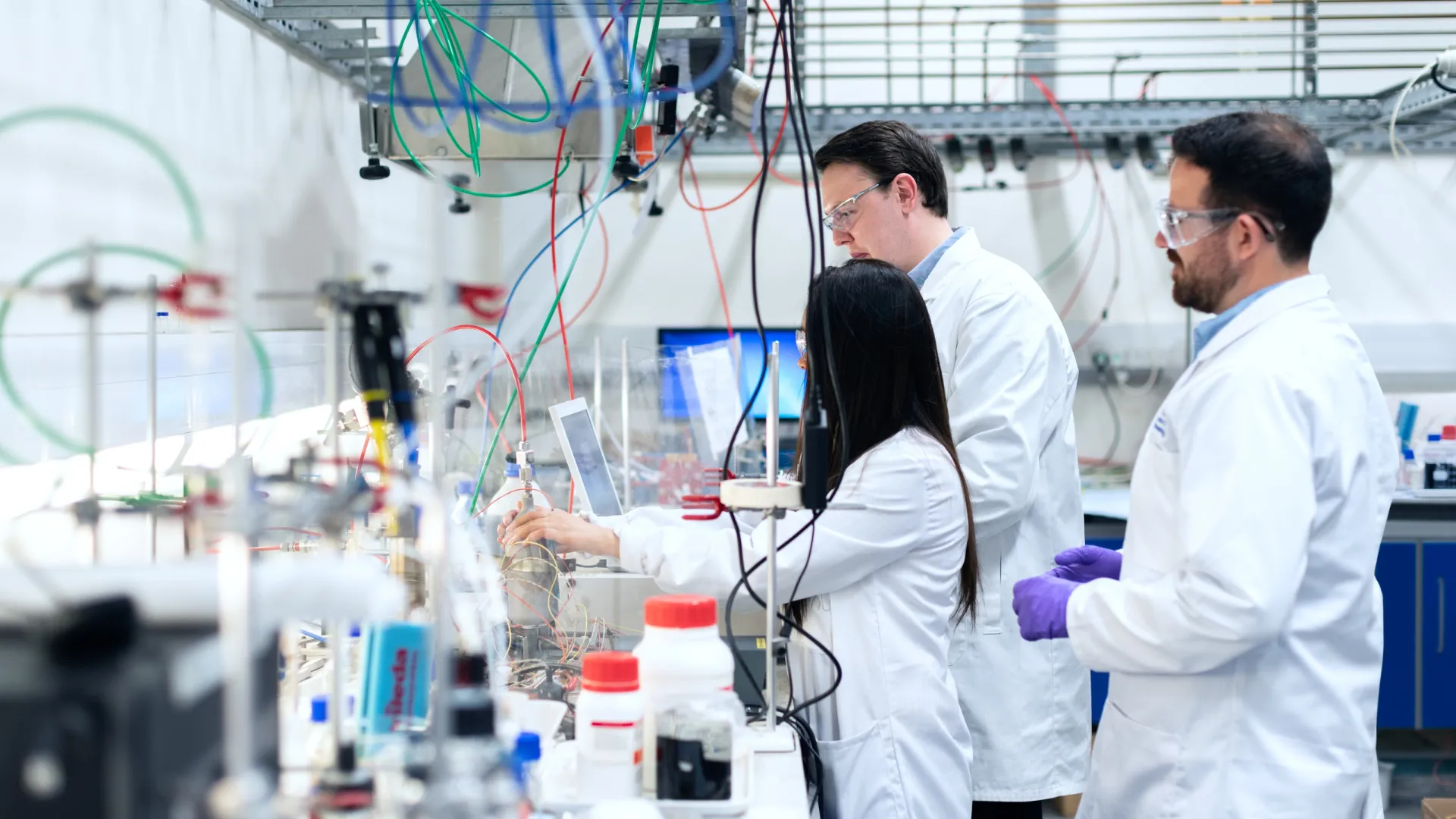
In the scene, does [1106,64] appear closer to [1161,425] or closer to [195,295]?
[1161,425]

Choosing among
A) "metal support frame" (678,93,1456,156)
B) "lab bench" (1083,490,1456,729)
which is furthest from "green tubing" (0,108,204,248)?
"lab bench" (1083,490,1456,729)

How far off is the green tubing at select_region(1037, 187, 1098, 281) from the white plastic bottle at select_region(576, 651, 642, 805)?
2.82m

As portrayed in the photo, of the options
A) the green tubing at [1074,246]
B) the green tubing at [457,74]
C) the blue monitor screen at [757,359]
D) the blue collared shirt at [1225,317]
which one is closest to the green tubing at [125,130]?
the green tubing at [457,74]

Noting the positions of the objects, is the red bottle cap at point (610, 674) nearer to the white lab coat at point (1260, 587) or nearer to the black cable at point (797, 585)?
the black cable at point (797, 585)

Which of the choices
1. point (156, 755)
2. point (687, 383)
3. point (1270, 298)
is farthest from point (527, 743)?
point (687, 383)

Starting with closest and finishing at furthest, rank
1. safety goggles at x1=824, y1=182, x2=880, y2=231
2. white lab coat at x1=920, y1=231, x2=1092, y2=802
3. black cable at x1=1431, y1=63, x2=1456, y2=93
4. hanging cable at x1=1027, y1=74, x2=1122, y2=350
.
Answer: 1. white lab coat at x1=920, y1=231, x2=1092, y2=802
2. safety goggles at x1=824, y1=182, x2=880, y2=231
3. black cable at x1=1431, y1=63, x2=1456, y2=93
4. hanging cable at x1=1027, y1=74, x2=1122, y2=350

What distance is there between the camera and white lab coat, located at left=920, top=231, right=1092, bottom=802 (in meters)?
1.56

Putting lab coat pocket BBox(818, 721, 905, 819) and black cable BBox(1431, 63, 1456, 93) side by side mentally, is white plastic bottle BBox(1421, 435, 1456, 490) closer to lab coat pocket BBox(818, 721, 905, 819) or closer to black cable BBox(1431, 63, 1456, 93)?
black cable BBox(1431, 63, 1456, 93)

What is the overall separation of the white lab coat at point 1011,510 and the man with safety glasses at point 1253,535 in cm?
30

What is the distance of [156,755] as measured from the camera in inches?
23.8

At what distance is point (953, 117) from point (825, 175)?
A: 1530mm

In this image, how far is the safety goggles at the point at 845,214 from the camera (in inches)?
68.3

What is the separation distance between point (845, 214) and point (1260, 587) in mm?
920

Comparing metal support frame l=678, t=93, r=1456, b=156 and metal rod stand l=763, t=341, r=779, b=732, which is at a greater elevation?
metal support frame l=678, t=93, r=1456, b=156
